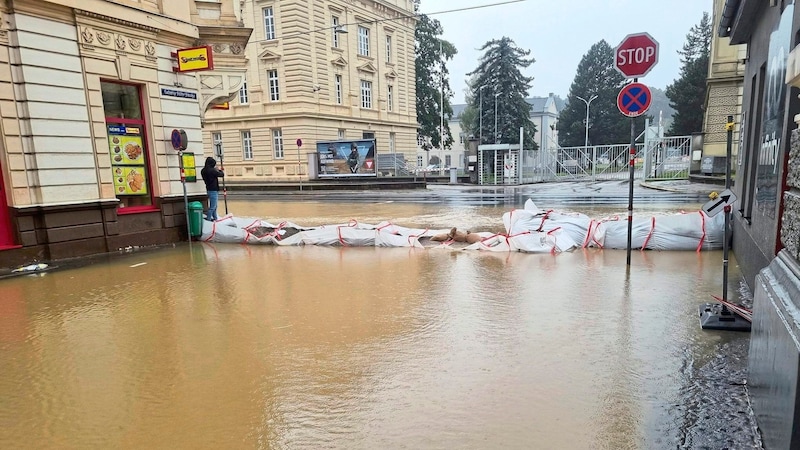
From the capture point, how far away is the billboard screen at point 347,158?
30.1 m

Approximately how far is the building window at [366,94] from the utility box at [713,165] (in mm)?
24204

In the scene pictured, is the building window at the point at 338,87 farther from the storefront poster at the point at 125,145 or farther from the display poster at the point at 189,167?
the storefront poster at the point at 125,145

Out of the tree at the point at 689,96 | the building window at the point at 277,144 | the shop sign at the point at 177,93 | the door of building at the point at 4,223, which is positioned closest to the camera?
the door of building at the point at 4,223

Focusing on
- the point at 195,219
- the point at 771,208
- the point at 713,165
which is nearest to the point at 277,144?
the point at 195,219

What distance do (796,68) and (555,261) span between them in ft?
18.9

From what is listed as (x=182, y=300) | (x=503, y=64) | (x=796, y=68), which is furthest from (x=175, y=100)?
(x=503, y=64)

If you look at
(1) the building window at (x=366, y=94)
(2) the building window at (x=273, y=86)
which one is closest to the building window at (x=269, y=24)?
(2) the building window at (x=273, y=86)

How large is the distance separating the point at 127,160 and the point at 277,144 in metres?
25.5

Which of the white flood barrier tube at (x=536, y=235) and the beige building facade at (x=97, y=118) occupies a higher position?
the beige building facade at (x=97, y=118)

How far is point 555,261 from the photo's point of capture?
8.16 m

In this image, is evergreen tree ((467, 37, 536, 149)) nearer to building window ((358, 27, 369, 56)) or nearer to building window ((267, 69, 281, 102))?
building window ((358, 27, 369, 56))

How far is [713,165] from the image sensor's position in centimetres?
2414

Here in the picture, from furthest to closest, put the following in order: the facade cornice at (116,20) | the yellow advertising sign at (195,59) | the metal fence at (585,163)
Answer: the metal fence at (585,163)
the yellow advertising sign at (195,59)
the facade cornice at (116,20)

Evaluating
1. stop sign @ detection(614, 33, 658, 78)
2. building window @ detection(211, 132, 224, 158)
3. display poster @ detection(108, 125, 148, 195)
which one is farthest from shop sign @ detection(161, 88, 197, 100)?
building window @ detection(211, 132, 224, 158)
